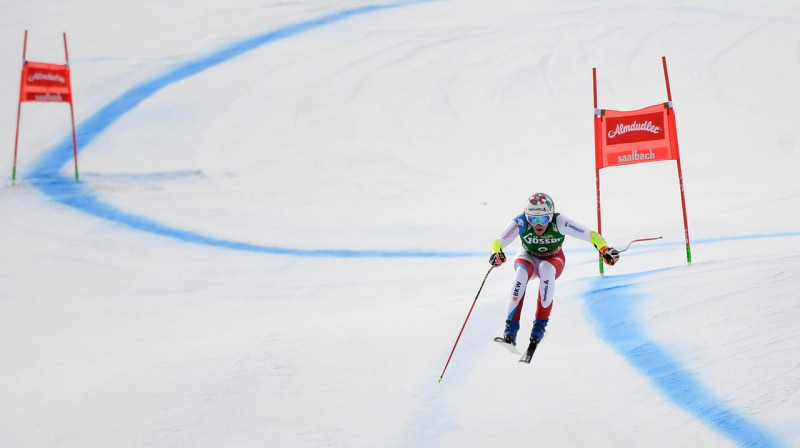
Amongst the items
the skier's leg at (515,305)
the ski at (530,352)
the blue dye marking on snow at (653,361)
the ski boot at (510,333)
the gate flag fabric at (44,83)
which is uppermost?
the gate flag fabric at (44,83)

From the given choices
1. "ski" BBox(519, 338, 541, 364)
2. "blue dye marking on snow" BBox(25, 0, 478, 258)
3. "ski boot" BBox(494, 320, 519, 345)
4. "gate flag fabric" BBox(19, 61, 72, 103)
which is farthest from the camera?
"gate flag fabric" BBox(19, 61, 72, 103)

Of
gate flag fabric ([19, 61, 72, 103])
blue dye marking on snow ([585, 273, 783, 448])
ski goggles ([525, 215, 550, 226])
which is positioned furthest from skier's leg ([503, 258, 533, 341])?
gate flag fabric ([19, 61, 72, 103])

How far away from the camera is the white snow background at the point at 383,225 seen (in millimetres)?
6383

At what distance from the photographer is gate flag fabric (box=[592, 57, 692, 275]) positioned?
8000 millimetres

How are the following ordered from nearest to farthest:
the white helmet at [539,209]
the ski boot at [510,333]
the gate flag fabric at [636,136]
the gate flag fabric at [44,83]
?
1. the ski boot at [510,333]
2. the white helmet at [539,209]
3. the gate flag fabric at [636,136]
4. the gate flag fabric at [44,83]

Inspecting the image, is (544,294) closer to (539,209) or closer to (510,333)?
(510,333)

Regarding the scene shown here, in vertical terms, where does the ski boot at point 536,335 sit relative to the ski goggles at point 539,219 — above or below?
below

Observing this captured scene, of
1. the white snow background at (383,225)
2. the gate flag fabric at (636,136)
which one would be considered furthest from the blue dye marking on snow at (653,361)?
the gate flag fabric at (636,136)

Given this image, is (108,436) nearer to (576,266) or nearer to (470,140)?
(576,266)

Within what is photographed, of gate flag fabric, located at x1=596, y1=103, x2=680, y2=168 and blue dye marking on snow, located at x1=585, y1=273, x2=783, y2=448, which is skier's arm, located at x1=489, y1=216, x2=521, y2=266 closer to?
blue dye marking on snow, located at x1=585, y1=273, x2=783, y2=448

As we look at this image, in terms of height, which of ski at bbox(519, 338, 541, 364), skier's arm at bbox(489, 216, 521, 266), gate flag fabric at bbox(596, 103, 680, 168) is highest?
gate flag fabric at bbox(596, 103, 680, 168)

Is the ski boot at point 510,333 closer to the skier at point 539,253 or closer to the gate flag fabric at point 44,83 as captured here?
the skier at point 539,253

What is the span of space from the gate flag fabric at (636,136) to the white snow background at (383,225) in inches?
43.2

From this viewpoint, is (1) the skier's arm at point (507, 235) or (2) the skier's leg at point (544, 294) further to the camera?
(1) the skier's arm at point (507, 235)
